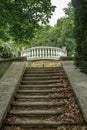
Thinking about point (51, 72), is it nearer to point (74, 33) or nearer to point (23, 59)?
point (74, 33)

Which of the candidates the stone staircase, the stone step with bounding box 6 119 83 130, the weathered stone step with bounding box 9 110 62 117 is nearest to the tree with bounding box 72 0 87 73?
the stone staircase

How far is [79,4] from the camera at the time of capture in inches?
410

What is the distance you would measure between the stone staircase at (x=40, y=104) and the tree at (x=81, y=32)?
3.14 feet

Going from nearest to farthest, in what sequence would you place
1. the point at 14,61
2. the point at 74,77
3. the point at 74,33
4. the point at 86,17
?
the point at 74,77 < the point at 86,17 < the point at 74,33 < the point at 14,61

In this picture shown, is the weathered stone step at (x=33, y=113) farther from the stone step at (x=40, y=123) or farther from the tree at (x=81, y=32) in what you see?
the tree at (x=81, y=32)

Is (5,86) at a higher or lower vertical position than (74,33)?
lower

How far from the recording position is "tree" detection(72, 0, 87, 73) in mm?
9959

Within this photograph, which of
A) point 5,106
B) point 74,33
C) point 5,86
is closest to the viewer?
point 5,106

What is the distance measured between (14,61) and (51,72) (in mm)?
3224

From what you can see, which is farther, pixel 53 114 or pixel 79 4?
pixel 79 4

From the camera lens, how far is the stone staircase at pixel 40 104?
6414 mm

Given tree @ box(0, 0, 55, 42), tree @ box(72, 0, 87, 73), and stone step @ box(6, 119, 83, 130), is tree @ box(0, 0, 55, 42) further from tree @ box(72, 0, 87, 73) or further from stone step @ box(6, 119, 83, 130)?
stone step @ box(6, 119, 83, 130)

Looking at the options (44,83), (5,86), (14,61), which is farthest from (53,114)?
(14,61)

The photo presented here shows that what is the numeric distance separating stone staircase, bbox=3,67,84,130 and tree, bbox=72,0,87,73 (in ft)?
3.14
